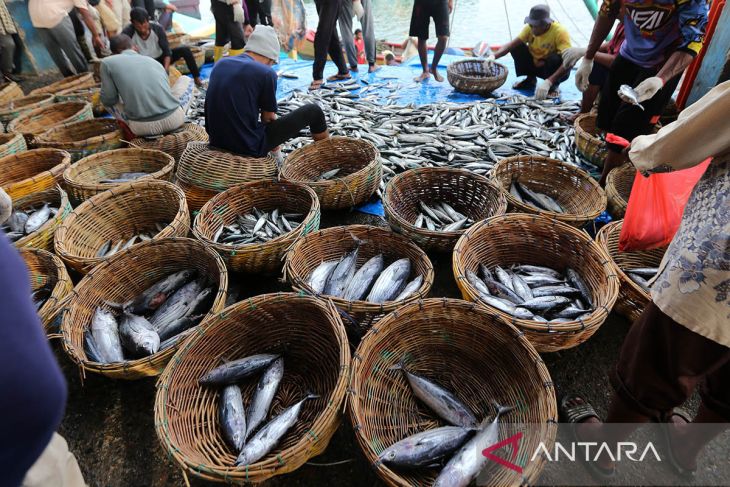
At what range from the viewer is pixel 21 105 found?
5.95 m

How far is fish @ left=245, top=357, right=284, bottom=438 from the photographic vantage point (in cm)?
214

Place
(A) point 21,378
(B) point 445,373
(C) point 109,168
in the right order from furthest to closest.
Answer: (C) point 109,168 → (B) point 445,373 → (A) point 21,378

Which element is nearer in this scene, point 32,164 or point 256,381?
point 256,381

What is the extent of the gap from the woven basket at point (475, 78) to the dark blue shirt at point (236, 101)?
13.4 ft

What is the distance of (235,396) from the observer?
219 cm

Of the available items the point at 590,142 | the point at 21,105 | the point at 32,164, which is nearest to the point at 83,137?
the point at 32,164

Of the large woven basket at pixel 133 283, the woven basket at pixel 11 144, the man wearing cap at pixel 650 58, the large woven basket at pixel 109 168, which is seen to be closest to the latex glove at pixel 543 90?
the man wearing cap at pixel 650 58

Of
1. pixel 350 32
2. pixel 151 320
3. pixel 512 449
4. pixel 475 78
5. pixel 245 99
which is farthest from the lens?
pixel 350 32

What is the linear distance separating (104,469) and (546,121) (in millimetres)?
6335

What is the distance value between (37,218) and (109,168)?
3.22ft

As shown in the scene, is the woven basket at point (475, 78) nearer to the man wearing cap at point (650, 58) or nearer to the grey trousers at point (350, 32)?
the grey trousers at point (350, 32)

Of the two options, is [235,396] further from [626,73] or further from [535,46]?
[535,46]

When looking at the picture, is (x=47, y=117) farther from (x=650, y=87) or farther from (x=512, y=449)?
(x=650, y=87)

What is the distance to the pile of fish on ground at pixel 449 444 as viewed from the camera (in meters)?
1.76
